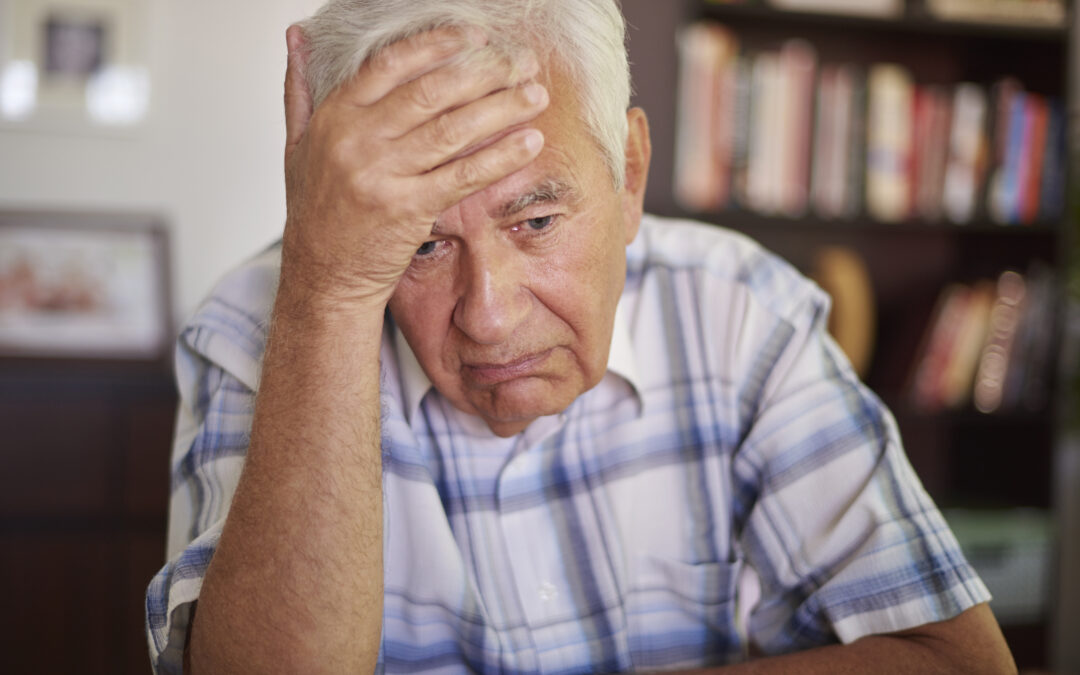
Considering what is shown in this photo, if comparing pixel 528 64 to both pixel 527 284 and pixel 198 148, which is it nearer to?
pixel 527 284

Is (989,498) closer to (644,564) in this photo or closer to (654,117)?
(654,117)

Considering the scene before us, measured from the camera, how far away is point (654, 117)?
6.88 feet

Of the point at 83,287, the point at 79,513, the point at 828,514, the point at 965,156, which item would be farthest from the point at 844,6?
the point at 79,513

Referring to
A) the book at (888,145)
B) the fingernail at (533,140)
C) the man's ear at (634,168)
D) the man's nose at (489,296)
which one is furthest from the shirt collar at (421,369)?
the book at (888,145)

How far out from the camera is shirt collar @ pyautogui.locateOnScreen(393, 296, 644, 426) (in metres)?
1.03

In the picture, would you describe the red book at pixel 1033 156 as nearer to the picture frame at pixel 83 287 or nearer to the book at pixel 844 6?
the book at pixel 844 6

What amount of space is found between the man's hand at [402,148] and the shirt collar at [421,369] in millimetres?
266

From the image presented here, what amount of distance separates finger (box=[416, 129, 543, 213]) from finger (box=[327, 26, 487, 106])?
0.26ft

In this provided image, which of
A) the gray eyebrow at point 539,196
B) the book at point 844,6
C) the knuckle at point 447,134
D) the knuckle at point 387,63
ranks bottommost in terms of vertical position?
the gray eyebrow at point 539,196

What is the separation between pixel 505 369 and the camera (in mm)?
859

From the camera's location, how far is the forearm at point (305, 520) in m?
0.77

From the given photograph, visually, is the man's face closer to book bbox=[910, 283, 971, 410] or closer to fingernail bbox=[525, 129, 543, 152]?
fingernail bbox=[525, 129, 543, 152]

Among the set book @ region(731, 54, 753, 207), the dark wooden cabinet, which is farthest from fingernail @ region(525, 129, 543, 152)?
the dark wooden cabinet

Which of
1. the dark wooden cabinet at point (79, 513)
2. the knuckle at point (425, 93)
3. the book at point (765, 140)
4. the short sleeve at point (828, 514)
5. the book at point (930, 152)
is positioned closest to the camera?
the knuckle at point (425, 93)
